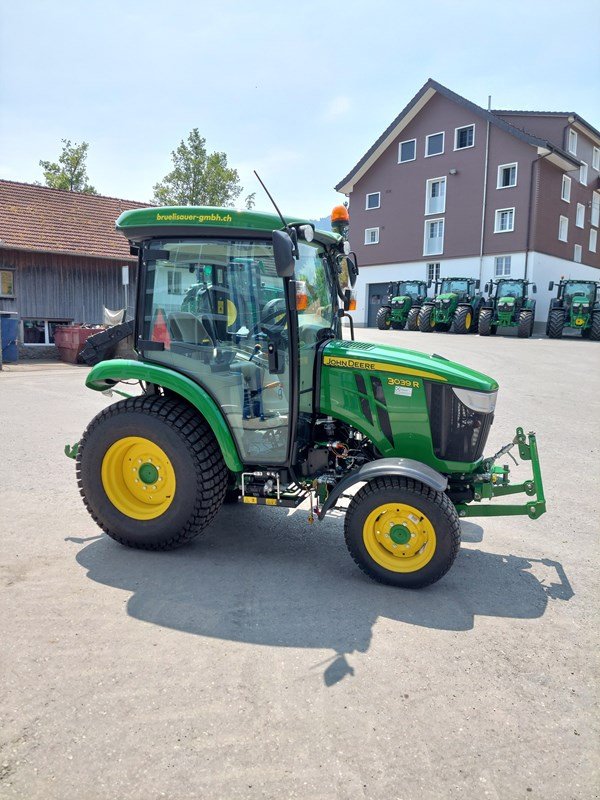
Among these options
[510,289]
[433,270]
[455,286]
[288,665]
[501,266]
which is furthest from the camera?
[433,270]

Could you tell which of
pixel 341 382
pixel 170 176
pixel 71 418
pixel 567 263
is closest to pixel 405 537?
pixel 341 382

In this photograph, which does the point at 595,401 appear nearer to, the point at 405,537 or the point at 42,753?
the point at 405,537

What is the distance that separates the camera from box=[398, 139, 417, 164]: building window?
3375 centimetres

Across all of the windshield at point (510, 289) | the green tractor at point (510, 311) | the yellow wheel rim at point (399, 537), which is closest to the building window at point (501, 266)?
the windshield at point (510, 289)

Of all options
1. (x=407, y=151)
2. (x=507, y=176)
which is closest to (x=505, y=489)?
(x=507, y=176)

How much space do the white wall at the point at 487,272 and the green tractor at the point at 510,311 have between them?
3364mm

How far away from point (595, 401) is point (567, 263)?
978 inches

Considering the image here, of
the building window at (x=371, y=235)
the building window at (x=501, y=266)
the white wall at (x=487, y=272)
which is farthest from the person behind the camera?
the building window at (x=371, y=235)

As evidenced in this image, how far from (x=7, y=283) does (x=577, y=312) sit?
2022 cm

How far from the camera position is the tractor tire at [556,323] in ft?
79.5

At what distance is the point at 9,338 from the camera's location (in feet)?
59.2

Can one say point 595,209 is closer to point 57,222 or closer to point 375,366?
point 57,222

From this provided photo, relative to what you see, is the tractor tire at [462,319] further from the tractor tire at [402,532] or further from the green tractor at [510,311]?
the tractor tire at [402,532]

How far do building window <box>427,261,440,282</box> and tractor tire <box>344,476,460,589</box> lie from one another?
101 ft
